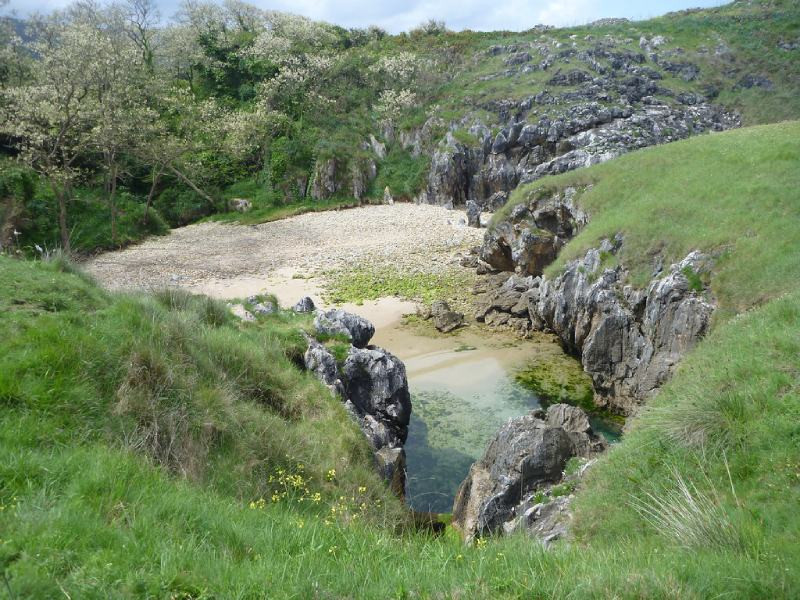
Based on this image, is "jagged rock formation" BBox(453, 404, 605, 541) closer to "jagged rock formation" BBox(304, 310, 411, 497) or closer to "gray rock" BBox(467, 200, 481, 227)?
"jagged rock formation" BBox(304, 310, 411, 497)

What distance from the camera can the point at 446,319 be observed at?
897 inches

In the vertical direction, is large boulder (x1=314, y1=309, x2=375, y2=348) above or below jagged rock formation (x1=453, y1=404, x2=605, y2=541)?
above

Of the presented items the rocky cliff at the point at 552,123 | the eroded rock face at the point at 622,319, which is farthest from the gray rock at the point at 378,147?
the eroded rock face at the point at 622,319

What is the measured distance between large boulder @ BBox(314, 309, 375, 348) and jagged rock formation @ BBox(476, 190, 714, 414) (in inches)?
288

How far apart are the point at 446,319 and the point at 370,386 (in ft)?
31.7

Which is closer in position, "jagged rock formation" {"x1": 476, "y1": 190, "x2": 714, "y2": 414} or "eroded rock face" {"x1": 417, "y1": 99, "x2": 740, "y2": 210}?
"jagged rock formation" {"x1": 476, "y1": 190, "x2": 714, "y2": 414}

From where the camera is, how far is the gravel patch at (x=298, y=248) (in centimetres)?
2970

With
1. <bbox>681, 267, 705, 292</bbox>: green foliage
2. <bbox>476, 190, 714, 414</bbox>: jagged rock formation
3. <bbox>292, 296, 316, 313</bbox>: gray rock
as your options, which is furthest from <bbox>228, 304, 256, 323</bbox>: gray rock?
<bbox>681, 267, 705, 292</bbox>: green foliage

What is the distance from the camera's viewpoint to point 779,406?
6.84 meters

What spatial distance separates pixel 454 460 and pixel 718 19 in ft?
233

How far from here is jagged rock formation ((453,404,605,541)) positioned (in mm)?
9781

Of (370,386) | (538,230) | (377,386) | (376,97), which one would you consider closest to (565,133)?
(538,230)

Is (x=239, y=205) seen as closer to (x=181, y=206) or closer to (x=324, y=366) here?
(x=181, y=206)

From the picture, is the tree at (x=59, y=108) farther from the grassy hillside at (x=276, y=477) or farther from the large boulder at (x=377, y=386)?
the grassy hillside at (x=276, y=477)
